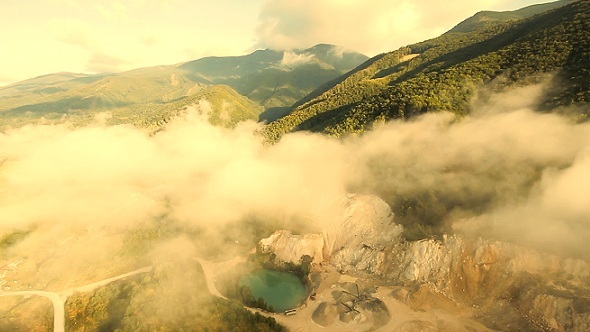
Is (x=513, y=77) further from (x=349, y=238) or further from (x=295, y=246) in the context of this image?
(x=295, y=246)

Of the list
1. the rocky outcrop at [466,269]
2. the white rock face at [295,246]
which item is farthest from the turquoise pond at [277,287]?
the rocky outcrop at [466,269]

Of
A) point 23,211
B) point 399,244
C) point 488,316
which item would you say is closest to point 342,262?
point 399,244

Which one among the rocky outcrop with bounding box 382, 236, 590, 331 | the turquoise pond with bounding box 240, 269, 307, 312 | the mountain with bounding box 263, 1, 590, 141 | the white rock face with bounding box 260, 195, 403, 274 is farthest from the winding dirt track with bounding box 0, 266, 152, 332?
the mountain with bounding box 263, 1, 590, 141

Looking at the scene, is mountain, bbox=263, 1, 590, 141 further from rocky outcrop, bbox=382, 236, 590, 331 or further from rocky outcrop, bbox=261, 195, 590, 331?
rocky outcrop, bbox=382, 236, 590, 331

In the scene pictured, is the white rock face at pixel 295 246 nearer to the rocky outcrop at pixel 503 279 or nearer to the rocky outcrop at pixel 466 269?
the rocky outcrop at pixel 466 269

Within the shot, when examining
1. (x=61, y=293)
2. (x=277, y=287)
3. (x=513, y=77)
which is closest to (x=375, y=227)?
(x=277, y=287)
